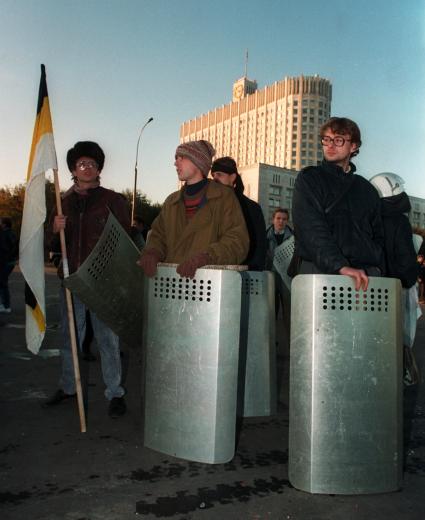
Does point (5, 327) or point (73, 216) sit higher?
point (73, 216)

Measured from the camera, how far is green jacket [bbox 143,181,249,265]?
3520 mm

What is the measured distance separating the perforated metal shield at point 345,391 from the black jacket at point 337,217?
11.9 inches

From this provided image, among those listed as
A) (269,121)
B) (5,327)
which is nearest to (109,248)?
(5,327)

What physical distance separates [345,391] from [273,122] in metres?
167

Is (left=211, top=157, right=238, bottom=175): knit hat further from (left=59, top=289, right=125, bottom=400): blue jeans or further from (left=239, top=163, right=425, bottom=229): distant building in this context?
(left=239, top=163, right=425, bottom=229): distant building

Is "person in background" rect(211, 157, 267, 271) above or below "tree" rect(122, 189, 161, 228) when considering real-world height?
below

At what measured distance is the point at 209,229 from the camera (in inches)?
141

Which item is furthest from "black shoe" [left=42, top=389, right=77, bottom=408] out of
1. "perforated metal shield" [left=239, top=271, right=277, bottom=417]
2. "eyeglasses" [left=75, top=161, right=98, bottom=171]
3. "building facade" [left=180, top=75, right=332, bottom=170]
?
"building facade" [left=180, top=75, right=332, bottom=170]

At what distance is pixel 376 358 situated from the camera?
2.82 metres

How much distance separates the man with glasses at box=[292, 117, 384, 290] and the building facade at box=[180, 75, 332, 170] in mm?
149899

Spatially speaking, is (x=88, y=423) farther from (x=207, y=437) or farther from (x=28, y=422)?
(x=207, y=437)

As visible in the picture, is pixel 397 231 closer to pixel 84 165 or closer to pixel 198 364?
pixel 198 364

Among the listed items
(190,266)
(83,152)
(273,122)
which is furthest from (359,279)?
(273,122)

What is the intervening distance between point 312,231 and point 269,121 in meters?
168
